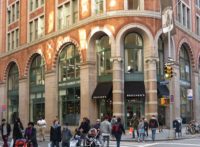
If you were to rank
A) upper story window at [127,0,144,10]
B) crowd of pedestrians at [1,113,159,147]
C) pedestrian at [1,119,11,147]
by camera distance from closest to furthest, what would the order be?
crowd of pedestrians at [1,113,159,147]
pedestrian at [1,119,11,147]
upper story window at [127,0,144,10]

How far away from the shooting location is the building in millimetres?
30281

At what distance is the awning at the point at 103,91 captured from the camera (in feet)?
99.3

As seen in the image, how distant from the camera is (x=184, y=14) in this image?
3766 cm

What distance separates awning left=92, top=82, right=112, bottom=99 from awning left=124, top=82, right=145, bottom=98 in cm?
160

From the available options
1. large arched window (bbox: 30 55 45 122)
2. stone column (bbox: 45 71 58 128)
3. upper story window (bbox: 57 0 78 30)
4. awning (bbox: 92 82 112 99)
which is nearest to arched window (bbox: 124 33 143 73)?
awning (bbox: 92 82 112 99)

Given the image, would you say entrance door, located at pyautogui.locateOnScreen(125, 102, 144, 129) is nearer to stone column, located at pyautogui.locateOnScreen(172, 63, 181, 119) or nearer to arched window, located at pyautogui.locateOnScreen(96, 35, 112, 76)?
arched window, located at pyautogui.locateOnScreen(96, 35, 112, 76)

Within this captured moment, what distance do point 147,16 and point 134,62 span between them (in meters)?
4.53

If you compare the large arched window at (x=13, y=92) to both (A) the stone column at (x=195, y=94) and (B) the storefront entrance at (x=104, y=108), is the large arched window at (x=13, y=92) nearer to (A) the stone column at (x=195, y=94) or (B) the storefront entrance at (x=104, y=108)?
(B) the storefront entrance at (x=104, y=108)

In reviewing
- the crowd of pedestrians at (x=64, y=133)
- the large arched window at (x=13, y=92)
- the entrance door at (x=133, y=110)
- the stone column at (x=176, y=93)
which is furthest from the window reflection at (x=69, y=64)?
the crowd of pedestrians at (x=64, y=133)

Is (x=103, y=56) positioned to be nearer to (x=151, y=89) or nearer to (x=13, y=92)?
(x=151, y=89)

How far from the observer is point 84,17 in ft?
109

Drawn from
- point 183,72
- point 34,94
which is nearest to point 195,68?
point 183,72

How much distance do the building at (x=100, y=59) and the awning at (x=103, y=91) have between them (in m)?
0.10

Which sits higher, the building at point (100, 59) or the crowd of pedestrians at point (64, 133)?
the building at point (100, 59)
